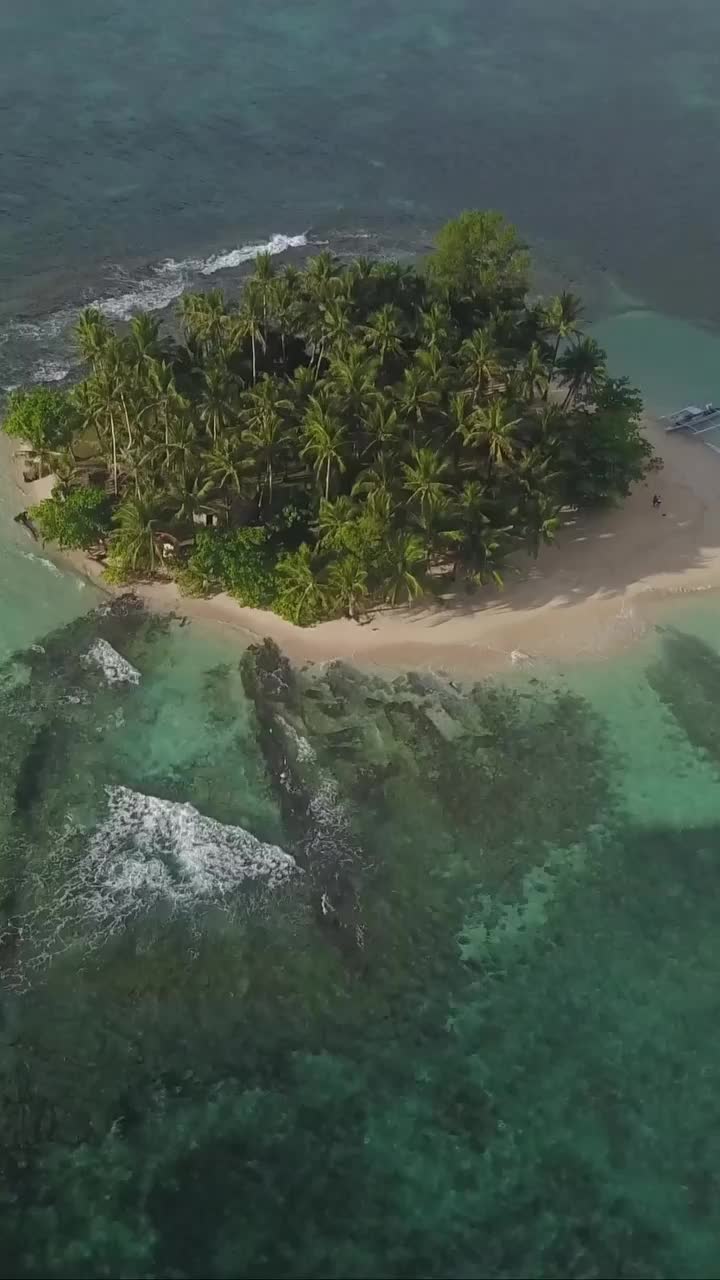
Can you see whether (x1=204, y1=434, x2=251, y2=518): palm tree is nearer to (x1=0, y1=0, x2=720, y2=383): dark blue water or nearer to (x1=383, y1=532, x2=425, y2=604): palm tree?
(x1=383, y1=532, x2=425, y2=604): palm tree

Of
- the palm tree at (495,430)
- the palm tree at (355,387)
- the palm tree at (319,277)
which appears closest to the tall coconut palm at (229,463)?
the palm tree at (355,387)

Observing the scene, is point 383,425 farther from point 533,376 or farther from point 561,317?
point 561,317

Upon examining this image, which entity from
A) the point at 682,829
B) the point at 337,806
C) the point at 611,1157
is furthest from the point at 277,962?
the point at 682,829

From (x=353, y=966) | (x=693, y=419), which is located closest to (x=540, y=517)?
(x=693, y=419)

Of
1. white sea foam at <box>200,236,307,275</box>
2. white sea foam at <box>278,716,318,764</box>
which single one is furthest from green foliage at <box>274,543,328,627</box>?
white sea foam at <box>200,236,307,275</box>

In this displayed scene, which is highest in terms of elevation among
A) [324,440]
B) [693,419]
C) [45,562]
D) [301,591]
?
[324,440]

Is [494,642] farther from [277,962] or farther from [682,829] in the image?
[277,962]
